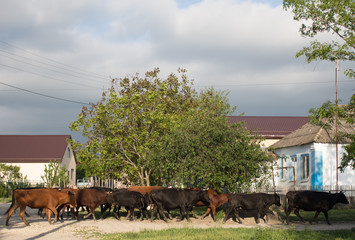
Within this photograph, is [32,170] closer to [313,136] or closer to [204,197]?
[313,136]

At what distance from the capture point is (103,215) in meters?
21.8

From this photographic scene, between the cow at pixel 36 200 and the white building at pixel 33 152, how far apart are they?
3077 centimetres

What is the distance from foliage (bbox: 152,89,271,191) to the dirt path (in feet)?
6.07

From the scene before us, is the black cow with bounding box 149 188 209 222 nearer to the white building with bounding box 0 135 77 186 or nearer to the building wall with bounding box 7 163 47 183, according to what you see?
the white building with bounding box 0 135 77 186

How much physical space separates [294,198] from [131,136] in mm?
10605

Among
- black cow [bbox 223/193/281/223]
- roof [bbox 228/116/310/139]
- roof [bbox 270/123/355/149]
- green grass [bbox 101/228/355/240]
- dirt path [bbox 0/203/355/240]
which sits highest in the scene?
roof [bbox 228/116/310/139]

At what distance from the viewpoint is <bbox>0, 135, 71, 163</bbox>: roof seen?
5200 centimetres

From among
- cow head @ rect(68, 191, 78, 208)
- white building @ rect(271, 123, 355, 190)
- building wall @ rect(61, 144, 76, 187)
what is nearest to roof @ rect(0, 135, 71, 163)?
building wall @ rect(61, 144, 76, 187)

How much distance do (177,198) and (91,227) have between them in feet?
13.5

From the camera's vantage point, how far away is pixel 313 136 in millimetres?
31828

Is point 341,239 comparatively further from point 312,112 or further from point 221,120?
point 221,120

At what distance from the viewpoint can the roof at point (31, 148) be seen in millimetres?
52000

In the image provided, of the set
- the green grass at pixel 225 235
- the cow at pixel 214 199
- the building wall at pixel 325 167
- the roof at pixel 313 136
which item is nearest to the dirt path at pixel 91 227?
the cow at pixel 214 199

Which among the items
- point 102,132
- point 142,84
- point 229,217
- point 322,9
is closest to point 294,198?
point 229,217
